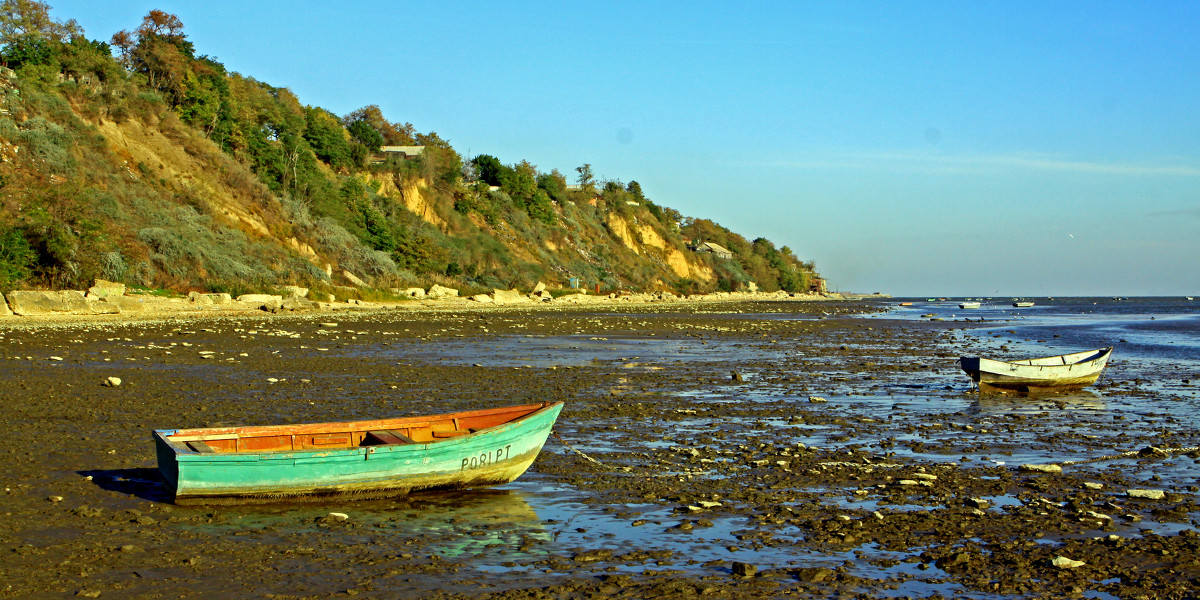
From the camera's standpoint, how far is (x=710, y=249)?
136 metres

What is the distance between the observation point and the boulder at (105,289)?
3359 centimetres

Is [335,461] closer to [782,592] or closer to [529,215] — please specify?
[782,592]

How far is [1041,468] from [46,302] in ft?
104

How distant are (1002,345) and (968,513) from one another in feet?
92.8

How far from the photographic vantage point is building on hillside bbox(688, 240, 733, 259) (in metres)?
134

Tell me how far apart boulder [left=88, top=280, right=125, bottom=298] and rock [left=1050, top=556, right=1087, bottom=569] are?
34.3 metres

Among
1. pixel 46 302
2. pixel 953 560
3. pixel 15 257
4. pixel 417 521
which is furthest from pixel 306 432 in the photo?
pixel 15 257

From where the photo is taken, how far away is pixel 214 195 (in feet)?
161

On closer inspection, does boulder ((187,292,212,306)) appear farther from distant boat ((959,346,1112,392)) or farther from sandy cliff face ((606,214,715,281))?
sandy cliff face ((606,214,715,281))

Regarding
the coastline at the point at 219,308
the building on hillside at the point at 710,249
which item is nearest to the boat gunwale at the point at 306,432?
the coastline at the point at 219,308

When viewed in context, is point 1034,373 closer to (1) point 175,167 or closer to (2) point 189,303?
(2) point 189,303

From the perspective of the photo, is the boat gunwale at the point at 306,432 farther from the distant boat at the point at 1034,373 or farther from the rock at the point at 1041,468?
the distant boat at the point at 1034,373

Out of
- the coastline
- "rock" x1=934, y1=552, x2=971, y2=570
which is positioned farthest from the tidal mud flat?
the coastline

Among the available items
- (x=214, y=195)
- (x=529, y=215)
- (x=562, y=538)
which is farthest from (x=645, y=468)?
(x=529, y=215)
